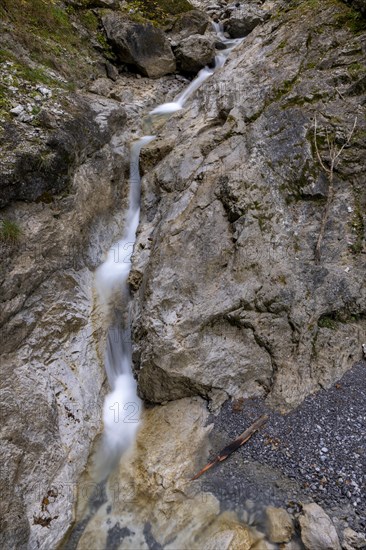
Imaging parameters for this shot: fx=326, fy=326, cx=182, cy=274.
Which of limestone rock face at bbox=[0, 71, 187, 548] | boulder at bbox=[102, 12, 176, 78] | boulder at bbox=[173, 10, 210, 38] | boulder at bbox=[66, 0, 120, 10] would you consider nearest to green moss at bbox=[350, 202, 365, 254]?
limestone rock face at bbox=[0, 71, 187, 548]

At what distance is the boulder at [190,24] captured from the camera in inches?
530

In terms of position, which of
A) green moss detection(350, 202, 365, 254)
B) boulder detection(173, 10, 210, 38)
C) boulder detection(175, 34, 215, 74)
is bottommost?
green moss detection(350, 202, 365, 254)

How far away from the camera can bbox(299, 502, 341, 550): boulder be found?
149 inches

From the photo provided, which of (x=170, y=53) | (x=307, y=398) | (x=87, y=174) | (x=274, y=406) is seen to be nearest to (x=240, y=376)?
(x=274, y=406)

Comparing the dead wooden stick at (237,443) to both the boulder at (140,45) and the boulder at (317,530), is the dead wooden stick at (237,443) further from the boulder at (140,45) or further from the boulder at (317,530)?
the boulder at (140,45)

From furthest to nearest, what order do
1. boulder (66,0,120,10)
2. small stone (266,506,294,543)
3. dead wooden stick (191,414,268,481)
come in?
boulder (66,0,120,10) < dead wooden stick (191,414,268,481) < small stone (266,506,294,543)

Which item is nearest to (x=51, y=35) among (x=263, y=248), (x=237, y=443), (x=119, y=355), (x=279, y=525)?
(x=263, y=248)

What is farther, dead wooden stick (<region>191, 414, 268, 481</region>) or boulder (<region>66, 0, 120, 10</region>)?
boulder (<region>66, 0, 120, 10</region>)

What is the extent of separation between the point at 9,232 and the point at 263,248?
4.66 metres

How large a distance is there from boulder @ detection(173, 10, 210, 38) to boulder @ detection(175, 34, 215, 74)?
87 cm

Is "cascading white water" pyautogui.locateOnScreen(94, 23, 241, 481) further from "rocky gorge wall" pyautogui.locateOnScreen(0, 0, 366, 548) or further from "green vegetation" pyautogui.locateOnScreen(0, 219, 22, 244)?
"green vegetation" pyautogui.locateOnScreen(0, 219, 22, 244)

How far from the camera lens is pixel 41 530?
4.52 m

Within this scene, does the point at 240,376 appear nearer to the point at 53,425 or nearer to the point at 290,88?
the point at 53,425

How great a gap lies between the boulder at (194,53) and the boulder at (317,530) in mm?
14130
